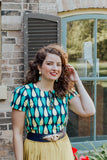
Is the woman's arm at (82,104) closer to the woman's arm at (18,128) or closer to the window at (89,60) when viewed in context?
the woman's arm at (18,128)

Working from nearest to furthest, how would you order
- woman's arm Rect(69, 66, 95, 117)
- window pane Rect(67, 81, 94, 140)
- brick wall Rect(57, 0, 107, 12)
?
1. woman's arm Rect(69, 66, 95, 117)
2. brick wall Rect(57, 0, 107, 12)
3. window pane Rect(67, 81, 94, 140)

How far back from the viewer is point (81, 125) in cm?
487

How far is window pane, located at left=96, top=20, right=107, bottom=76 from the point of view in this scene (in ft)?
15.5

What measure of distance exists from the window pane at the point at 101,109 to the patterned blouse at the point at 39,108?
2461 mm

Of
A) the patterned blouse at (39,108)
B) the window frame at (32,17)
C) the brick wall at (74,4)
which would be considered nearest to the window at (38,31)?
the window frame at (32,17)

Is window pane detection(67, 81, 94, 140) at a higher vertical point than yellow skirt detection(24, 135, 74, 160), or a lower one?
lower

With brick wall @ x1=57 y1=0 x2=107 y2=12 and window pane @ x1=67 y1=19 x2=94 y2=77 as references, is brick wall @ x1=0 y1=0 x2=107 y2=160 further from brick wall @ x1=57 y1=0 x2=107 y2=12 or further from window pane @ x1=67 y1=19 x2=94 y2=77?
window pane @ x1=67 y1=19 x2=94 y2=77

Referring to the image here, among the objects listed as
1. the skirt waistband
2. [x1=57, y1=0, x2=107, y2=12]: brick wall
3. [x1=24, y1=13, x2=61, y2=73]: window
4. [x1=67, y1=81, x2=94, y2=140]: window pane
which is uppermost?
[x1=57, y1=0, x2=107, y2=12]: brick wall

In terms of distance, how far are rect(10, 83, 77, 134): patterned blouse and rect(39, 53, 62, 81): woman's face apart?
14 cm

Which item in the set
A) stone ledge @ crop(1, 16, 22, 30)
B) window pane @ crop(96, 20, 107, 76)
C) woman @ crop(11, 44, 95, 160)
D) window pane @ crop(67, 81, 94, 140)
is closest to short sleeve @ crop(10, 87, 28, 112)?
woman @ crop(11, 44, 95, 160)

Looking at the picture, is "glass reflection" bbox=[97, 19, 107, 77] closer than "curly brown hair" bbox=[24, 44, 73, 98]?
No

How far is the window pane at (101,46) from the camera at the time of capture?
15.5ft

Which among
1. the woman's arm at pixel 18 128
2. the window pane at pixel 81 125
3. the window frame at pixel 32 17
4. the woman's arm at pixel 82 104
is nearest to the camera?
the woman's arm at pixel 18 128

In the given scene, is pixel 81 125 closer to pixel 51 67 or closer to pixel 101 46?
pixel 101 46
